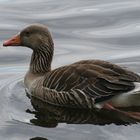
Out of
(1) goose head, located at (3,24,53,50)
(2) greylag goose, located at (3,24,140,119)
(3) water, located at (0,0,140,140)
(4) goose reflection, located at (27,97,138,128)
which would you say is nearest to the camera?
(3) water, located at (0,0,140,140)

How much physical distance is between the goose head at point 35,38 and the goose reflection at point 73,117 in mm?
1391

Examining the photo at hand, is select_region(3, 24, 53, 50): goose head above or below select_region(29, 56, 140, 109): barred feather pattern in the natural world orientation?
above

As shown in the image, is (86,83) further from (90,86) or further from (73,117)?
(73,117)

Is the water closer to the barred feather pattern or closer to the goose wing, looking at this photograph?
the barred feather pattern

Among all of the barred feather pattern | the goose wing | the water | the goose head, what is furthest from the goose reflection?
the goose head

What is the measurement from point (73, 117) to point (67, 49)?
14.6 feet

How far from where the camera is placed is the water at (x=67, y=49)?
10.2 meters

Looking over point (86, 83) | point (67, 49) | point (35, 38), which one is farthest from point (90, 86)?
point (67, 49)

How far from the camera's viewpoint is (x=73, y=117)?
10.9 meters

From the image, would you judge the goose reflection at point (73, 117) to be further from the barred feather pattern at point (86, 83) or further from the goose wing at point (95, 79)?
the goose wing at point (95, 79)

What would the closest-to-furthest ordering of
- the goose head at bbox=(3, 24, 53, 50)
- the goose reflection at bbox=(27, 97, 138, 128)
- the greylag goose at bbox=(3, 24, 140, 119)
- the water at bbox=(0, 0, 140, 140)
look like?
the water at bbox=(0, 0, 140, 140)
the goose reflection at bbox=(27, 97, 138, 128)
the greylag goose at bbox=(3, 24, 140, 119)
the goose head at bbox=(3, 24, 53, 50)

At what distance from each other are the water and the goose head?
0.81 m

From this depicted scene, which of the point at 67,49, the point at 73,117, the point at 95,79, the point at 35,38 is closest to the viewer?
the point at 73,117

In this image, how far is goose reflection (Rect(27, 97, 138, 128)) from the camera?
1060 centimetres
